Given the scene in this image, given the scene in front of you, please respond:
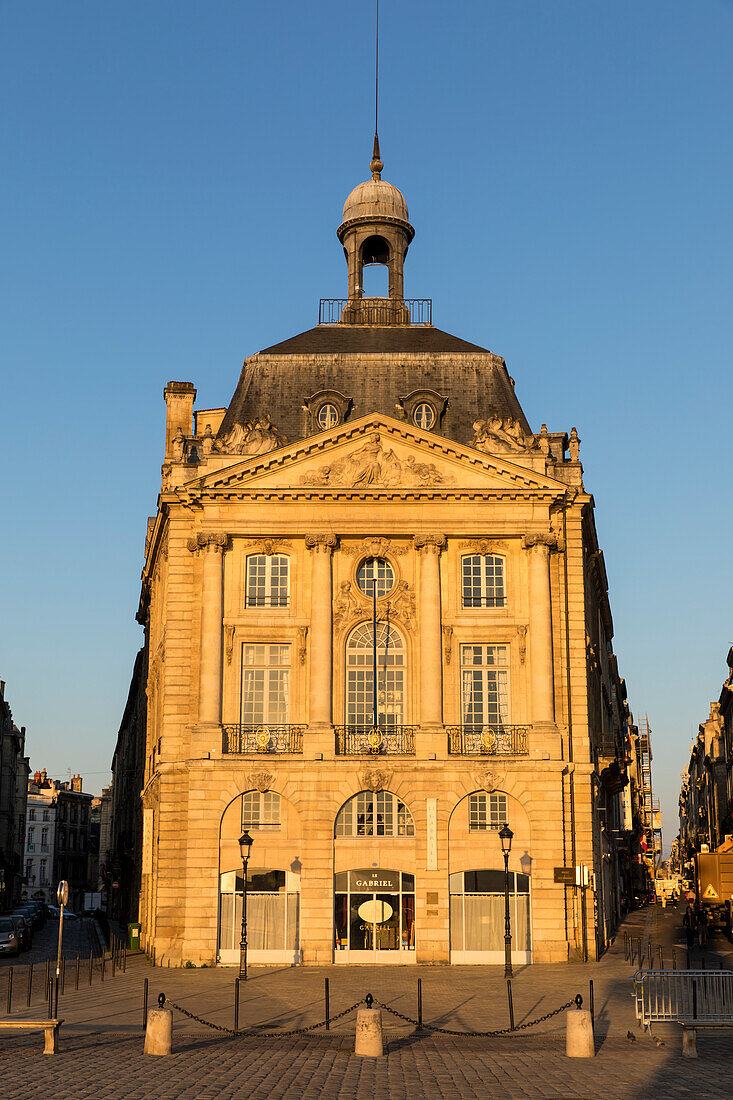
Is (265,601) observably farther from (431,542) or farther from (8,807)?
(8,807)

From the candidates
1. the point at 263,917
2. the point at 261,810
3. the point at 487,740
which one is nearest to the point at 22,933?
the point at 263,917

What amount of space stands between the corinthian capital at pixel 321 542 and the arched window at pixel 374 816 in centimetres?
876

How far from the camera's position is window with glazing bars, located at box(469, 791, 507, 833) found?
1850 inches

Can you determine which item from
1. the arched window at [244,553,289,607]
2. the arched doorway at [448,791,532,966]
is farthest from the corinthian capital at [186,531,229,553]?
the arched doorway at [448,791,532,966]

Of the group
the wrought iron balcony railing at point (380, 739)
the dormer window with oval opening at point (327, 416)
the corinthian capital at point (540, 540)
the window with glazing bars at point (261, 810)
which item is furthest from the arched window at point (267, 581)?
the corinthian capital at point (540, 540)

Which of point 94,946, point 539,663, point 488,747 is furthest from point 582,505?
point 94,946

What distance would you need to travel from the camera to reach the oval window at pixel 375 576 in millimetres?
49406

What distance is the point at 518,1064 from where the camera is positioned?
23.6 meters

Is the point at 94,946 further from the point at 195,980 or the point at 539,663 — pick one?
the point at 539,663

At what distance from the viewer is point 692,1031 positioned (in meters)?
24.7

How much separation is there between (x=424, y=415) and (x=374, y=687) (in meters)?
11.0

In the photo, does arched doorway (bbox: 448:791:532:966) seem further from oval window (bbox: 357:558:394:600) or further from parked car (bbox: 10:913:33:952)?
parked car (bbox: 10:913:33:952)

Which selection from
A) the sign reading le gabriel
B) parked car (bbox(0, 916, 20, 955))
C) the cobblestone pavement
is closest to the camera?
the cobblestone pavement

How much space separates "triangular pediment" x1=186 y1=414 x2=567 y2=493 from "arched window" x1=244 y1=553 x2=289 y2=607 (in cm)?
275
